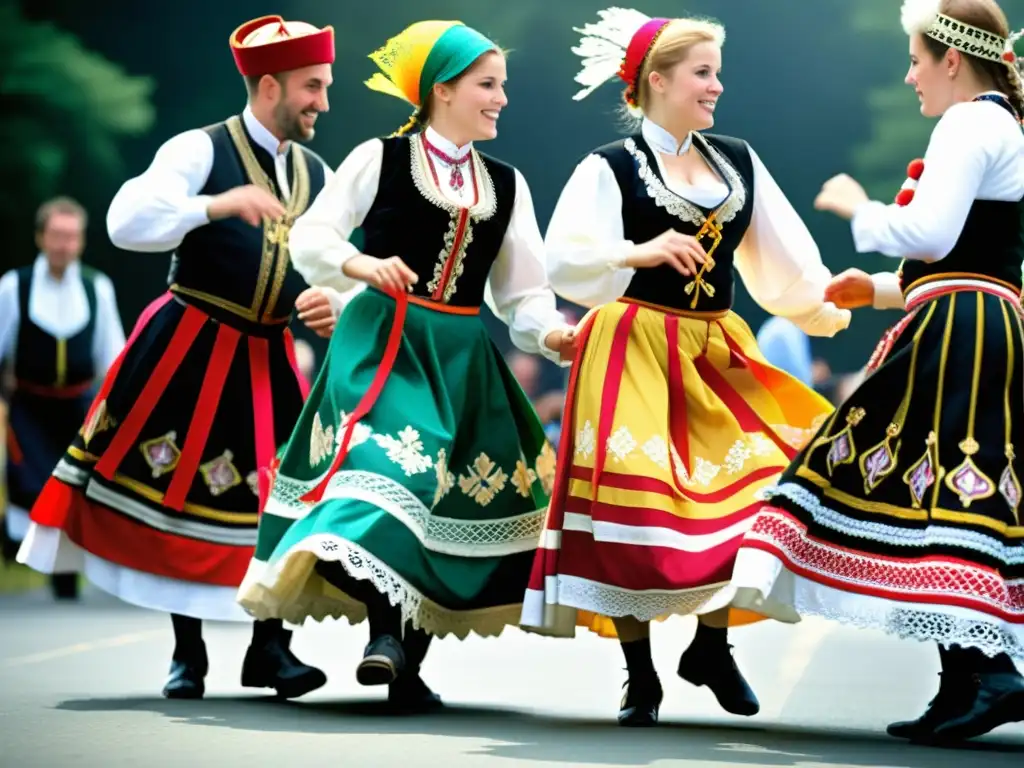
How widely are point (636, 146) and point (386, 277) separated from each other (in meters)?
0.67

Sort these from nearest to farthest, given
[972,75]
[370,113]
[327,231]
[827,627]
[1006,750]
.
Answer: [1006,750]
[972,75]
[327,231]
[827,627]
[370,113]

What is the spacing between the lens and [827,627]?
7.41m

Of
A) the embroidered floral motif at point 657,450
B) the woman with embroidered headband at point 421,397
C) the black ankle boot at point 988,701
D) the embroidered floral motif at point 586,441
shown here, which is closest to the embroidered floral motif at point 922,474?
the black ankle boot at point 988,701

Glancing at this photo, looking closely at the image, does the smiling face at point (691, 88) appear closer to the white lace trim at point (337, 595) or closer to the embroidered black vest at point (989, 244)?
the embroidered black vest at point (989, 244)

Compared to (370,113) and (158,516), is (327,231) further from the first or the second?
Result: (370,113)

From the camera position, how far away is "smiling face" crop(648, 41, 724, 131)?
4516mm

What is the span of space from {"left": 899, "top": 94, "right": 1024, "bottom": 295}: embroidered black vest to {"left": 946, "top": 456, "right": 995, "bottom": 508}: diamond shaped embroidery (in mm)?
402

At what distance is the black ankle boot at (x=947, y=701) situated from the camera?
406cm

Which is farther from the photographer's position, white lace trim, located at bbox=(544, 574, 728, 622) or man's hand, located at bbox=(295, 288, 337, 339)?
man's hand, located at bbox=(295, 288, 337, 339)

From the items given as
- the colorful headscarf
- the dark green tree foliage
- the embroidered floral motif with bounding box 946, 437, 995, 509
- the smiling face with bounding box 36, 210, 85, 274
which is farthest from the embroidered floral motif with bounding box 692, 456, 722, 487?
the dark green tree foliage

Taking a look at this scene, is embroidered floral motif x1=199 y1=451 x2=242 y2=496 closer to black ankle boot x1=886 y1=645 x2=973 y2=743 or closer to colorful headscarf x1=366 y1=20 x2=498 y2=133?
colorful headscarf x1=366 y1=20 x2=498 y2=133

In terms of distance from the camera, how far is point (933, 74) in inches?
165

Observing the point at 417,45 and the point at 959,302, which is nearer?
the point at 959,302

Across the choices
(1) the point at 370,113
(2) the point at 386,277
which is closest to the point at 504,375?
(2) the point at 386,277
